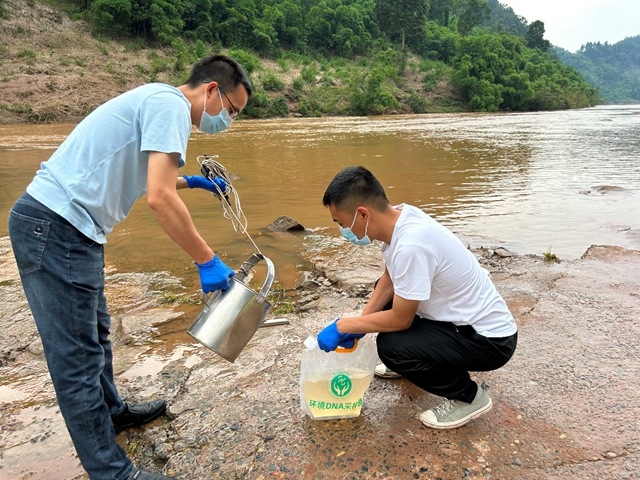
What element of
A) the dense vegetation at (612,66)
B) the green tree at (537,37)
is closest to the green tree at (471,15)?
the green tree at (537,37)

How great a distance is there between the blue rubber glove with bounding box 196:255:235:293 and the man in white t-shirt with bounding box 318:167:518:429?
1.71ft

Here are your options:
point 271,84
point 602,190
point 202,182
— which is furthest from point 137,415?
point 271,84

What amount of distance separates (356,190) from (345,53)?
66292 mm

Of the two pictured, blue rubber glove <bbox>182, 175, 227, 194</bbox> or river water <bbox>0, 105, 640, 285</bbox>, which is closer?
blue rubber glove <bbox>182, 175, 227, 194</bbox>

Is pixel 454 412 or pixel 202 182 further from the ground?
pixel 202 182

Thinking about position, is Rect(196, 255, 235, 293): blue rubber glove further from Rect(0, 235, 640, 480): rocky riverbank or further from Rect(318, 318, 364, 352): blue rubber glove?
Rect(0, 235, 640, 480): rocky riverbank

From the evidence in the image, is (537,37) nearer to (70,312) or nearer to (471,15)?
(471,15)

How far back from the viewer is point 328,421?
7.36 feet

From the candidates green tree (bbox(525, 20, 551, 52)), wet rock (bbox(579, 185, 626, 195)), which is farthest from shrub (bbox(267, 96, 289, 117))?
green tree (bbox(525, 20, 551, 52))

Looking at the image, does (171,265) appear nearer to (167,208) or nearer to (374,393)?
(374,393)

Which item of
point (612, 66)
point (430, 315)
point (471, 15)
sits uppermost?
point (612, 66)

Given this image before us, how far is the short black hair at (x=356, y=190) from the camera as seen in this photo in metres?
2.03

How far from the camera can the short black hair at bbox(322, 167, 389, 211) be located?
2.03 metres

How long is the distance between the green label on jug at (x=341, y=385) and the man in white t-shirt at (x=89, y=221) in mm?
894
